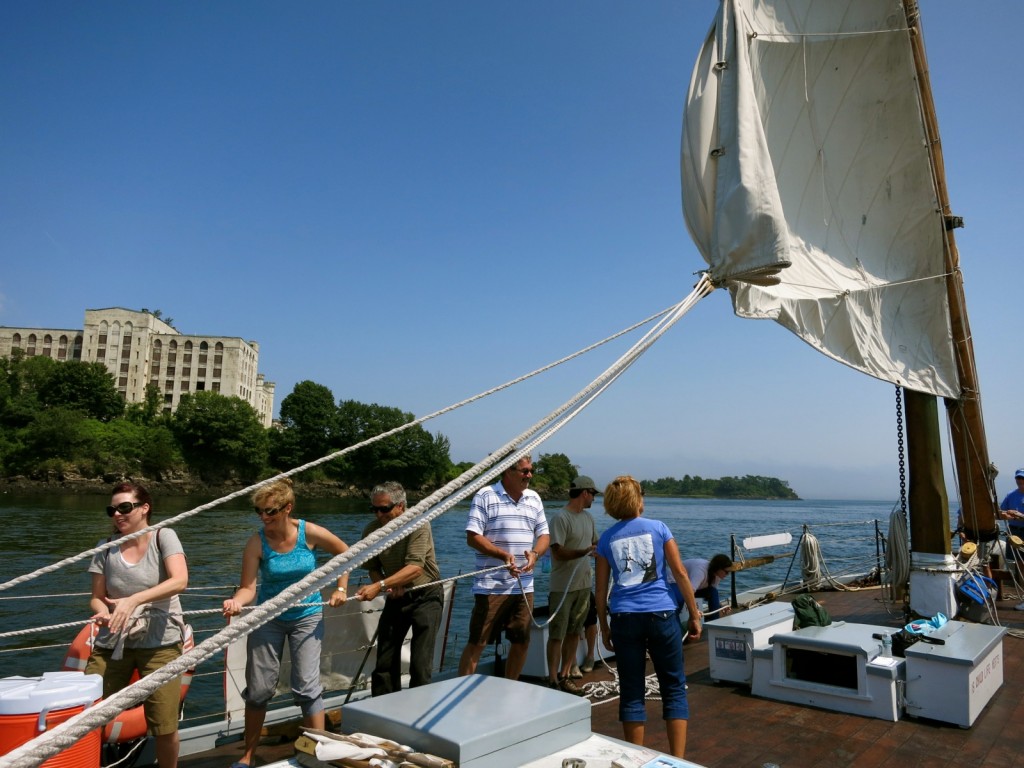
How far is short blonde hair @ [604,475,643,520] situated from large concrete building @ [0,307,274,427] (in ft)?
340

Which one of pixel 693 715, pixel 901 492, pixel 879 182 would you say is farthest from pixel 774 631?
pixel 879 182

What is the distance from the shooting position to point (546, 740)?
1.96 m

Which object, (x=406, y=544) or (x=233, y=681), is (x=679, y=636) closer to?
(x=406, y=544)

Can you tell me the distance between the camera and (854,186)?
7.03 meters

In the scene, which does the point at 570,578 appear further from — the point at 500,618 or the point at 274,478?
the point at 274,478

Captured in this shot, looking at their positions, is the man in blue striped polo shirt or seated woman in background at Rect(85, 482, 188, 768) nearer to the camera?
seated woman in background at Rect(85, 482, 188, 768)

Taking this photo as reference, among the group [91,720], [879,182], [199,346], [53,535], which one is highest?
[199,346]

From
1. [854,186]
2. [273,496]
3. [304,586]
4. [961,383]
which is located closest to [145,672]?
[273,496]

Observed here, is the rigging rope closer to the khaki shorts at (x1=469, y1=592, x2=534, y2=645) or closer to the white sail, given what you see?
the khaki shorts at (x1=469, y1=592, x2=534, y2=645)

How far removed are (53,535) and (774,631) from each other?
85.7 feet

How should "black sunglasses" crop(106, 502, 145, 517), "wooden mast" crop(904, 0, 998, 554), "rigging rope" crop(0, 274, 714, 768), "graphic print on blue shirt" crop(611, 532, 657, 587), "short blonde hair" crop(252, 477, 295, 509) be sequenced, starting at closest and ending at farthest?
1. "rigging rope" crop(0, 274, 714, 768)
2. "black sunglasses" crop(106, 502, 145, 517)
3. "short blonde hair" crop(252, 477, 295, 509)
4. "graphic print on blue shirt" crop(611, 532, 657, 587)
5. "wooden mast" crop(904, 0, 998, 554)

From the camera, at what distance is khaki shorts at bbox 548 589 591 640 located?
4.89 m

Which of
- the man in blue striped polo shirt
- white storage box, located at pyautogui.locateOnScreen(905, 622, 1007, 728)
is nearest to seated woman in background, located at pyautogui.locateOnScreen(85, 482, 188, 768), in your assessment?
the man in blue striped polo shirt

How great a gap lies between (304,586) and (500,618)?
2.66 meters
